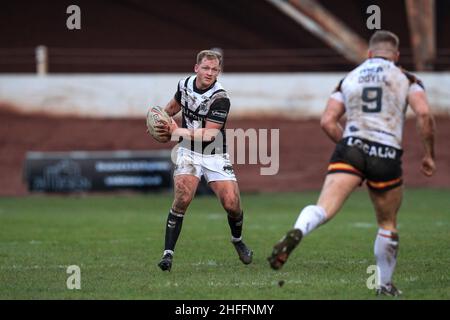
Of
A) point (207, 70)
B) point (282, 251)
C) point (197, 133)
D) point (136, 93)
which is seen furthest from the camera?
point (136, 93)

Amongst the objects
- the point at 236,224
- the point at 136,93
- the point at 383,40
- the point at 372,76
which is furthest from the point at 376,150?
the point at 136,93

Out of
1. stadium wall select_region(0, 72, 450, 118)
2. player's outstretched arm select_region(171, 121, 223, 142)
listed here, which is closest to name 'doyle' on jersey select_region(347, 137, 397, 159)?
player's outstretched arm select_region(171, 121, 223, 142)

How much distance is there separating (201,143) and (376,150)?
8.98ft

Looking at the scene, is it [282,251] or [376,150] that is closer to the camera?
[282,251]

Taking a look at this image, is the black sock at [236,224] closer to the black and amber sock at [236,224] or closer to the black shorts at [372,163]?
the black and amber sock at [236,224]

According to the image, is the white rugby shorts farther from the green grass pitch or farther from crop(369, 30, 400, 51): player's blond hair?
crop(369, 30, 400, 51): player's blond hair

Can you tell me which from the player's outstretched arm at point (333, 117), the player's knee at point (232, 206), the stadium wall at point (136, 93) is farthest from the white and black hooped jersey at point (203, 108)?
the stadium wall at point (136, 93)

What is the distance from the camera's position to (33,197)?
2236cm

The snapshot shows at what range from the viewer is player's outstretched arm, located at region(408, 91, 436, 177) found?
7.62 meters

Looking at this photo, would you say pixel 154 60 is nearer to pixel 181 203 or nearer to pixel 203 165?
pixel 203 165

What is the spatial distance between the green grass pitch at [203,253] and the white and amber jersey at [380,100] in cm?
134

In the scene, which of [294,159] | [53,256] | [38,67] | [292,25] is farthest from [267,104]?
[53,256]

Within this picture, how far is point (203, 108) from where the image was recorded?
32.5ft

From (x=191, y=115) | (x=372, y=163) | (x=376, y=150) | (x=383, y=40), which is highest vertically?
(x=383, y=40)
